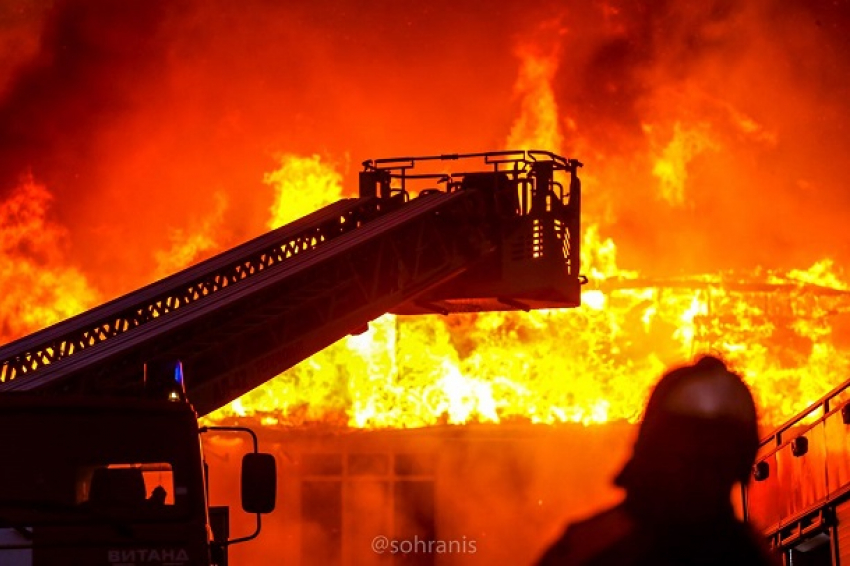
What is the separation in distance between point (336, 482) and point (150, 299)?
14.7m

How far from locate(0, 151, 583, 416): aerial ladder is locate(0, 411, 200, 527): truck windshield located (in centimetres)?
308

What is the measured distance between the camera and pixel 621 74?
35.1 metres

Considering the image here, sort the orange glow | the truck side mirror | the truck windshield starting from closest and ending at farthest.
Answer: the truck windshield, the truck side mirror, the orange glow

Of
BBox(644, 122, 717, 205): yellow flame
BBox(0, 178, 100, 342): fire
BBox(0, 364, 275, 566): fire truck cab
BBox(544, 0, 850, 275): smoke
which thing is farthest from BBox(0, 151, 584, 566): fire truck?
BBox(644, 122, 717, 205): yellow flame

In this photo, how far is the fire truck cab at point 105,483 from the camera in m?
8.89

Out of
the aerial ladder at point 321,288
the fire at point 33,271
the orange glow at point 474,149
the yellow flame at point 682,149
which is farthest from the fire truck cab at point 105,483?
the yellow flame at point 682,149

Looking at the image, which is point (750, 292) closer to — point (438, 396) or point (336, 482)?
point (438, 396)

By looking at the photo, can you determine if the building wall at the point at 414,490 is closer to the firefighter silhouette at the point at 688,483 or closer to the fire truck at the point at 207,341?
the fire truck at the point at 207,341

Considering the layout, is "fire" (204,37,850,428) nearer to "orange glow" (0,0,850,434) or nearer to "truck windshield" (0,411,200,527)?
"orange glow" (0,0,850,434)

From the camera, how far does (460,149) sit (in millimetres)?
35188

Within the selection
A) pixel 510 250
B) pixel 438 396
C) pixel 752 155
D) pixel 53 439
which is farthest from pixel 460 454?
pixel 53 439

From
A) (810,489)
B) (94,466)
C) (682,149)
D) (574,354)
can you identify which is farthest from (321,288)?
(682,149)

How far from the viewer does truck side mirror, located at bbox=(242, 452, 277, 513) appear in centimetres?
951

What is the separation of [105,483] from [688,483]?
5.63 m
